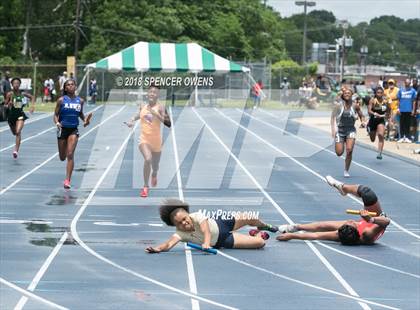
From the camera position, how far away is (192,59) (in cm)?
3525

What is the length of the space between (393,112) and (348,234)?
61.0 feet

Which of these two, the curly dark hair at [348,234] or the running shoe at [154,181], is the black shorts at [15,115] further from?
the curly dark hair at [348,234]

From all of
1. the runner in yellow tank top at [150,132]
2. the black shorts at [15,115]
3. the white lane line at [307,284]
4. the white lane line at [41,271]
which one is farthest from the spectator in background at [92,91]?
the white lane line at [307,284]

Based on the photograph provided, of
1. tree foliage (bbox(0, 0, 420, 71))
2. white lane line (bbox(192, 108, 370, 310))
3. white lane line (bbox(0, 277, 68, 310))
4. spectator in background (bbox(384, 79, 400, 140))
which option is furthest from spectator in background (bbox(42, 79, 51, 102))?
white lane line (bbox(0, 277, 68, 310))

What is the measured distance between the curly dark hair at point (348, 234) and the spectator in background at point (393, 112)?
1748 cm

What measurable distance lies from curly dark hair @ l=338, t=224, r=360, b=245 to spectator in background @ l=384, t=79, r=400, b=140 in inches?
688

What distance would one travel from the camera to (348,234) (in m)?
12.6

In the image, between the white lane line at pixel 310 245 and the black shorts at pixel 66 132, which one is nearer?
the white lane line at pixel 310 245

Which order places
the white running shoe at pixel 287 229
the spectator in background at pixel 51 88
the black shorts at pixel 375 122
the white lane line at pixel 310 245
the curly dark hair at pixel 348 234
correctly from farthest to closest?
the spectator in background at pixel 51 88 < the black shorts at pixel 375 122 < the white running shoe at pixel 287 229 < the curly dark hair at pixel 348 234 < the white lane line at pixel 310 245

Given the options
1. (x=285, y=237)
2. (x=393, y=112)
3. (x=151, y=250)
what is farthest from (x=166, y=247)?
(x=393, y=112)

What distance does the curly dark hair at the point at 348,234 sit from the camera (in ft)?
41.3

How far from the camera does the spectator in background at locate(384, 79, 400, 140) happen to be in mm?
30202

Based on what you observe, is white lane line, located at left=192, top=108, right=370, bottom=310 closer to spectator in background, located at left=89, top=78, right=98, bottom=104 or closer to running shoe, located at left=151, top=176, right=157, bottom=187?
running shoe, located at left=151, top=176, right=157, bottom=187

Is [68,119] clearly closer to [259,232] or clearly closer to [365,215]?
[259,232]
